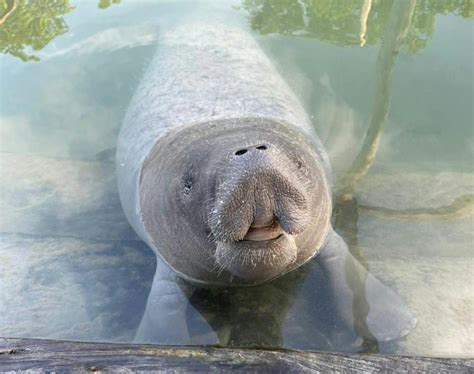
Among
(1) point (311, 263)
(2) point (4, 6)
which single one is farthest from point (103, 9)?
(1) point (311, 263)

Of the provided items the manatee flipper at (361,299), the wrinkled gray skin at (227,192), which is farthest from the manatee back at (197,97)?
the manatee flipper at (361,299)

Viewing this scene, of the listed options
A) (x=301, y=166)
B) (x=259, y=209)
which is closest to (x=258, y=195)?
(x=259, y=209)

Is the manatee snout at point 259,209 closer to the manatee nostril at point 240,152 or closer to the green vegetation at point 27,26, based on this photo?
the manatee nostril at point 240,152

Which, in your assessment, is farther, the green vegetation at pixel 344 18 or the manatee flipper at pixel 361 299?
the green vegetation at pixel 344 18

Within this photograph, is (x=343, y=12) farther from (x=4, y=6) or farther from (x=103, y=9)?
(x=4, y=6)

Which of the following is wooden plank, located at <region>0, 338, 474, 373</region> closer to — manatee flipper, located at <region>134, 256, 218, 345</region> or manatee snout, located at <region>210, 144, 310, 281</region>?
manatee snout, located at <region>210, 144, 310, 281</region>

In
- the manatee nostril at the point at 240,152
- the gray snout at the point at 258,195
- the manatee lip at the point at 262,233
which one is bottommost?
the manatee lip at the point at 262,233

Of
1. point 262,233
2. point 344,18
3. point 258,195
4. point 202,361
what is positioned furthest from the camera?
point 344,18

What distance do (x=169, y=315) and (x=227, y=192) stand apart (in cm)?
154

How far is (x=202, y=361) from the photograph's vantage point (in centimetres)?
229

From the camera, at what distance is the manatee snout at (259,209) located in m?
2.71

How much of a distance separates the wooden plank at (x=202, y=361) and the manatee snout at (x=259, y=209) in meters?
0.75

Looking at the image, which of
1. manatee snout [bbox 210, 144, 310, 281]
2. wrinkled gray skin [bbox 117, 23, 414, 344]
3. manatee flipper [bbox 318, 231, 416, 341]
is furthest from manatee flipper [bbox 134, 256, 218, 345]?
manatee flipper [bbox 318, 231, 416, 341]

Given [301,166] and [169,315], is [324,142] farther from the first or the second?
[169,315]
